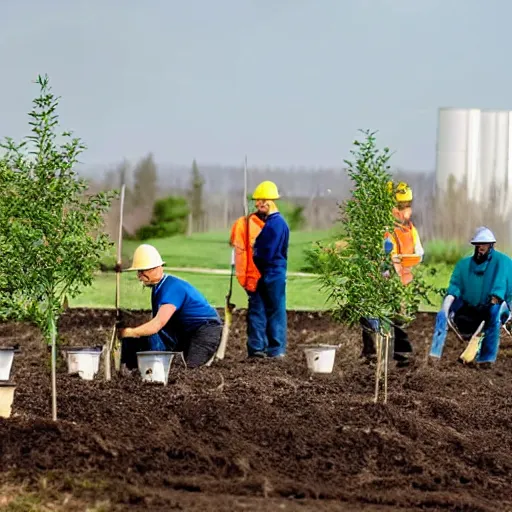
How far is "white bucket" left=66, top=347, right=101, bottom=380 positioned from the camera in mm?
12336

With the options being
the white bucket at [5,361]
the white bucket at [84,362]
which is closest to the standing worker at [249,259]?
the white bucket at [84,362]

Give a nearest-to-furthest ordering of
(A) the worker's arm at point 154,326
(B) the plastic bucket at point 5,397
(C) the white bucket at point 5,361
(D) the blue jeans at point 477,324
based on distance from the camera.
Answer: (B) the plastic bucket at point 5,397
(C) the white bucket at point 5,361
(A) the worker's arm at point 154,326
(D) the blue jeans at point 477,324

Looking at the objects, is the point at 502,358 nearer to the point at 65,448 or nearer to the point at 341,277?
the point at 341,277

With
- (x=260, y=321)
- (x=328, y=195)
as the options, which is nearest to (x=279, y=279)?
(x=260, y=321)

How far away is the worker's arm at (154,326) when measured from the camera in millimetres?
12055

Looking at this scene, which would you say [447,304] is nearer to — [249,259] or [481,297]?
[481,297]

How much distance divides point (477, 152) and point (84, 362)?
10110mm

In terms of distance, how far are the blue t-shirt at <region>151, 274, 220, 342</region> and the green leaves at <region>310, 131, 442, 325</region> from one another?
1.79m

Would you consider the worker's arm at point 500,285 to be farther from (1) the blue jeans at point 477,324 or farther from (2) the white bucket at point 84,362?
(2) the white bucket at point 84,362

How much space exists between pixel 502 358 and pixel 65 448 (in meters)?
8.02

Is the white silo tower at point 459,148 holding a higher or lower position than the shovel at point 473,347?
higher

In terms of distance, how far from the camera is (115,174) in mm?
20953

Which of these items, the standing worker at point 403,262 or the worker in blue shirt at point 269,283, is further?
the standing worker at point 403,262

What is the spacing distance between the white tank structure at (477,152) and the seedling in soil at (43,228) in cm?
1183
